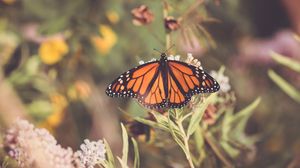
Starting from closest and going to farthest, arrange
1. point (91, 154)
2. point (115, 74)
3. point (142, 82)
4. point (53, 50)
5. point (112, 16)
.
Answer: point (91, 154) → point (142, 82) → point (53, 50) → point (112, 16) → point (115, 74)

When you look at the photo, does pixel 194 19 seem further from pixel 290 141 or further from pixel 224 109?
pixel 290 141

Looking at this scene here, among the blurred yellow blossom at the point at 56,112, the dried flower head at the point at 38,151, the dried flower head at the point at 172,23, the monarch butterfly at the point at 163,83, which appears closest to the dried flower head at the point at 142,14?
the dried flower head at the point at 172,23

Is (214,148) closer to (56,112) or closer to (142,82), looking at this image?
(142,82)

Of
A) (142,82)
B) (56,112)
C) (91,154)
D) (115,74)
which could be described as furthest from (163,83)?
(115,74)

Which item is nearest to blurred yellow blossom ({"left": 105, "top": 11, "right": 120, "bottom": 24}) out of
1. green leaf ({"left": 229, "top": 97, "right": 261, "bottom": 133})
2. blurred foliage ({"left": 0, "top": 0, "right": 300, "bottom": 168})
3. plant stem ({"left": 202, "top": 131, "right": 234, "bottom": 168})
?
blurred foliage ({"left": 0, "top": 0, "right": 300, "bottom": 168})

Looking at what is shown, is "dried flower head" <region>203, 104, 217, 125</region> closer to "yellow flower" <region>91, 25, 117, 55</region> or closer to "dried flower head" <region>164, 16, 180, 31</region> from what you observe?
"dried flower head" <region>164, 16, 180, 31</region>

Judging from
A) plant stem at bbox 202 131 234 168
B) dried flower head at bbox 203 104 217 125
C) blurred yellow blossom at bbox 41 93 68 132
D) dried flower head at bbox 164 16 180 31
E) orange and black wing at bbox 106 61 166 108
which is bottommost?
plant stem at bbox 202 131 234 168
